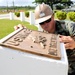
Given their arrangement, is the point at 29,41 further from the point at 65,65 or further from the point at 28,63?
the point at 65,65

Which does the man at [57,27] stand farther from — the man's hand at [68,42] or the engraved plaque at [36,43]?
the engraved plaque at [36,43]

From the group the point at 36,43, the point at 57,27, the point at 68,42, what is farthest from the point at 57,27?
the point at 36,43

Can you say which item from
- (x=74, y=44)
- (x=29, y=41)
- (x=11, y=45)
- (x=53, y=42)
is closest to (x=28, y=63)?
(x=11, y=45)

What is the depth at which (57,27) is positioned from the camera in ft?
12.3

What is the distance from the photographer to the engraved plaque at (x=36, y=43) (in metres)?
2.25

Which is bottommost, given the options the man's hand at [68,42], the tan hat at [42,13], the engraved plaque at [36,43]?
the man's hand at [68,42]

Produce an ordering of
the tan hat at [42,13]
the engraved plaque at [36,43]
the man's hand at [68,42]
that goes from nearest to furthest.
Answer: the engraved plaque at [36,43], the man's hand at [68,42], the tan hat at [42,13]

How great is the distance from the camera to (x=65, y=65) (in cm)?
210

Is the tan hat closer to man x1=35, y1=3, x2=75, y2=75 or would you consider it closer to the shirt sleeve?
man x1=35, y1=3, x2=75, y2=75

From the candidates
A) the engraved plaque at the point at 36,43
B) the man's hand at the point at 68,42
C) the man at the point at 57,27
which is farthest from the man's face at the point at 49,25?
the man's hand at the point at 68,42

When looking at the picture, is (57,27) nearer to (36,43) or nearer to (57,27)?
(57,27)

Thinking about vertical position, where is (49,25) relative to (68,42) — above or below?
above

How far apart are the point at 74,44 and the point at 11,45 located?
0.95 m

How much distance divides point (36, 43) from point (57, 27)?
1.23m
